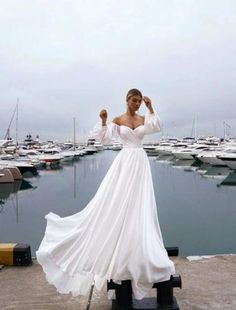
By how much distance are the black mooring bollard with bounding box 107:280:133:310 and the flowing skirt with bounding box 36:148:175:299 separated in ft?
0.26

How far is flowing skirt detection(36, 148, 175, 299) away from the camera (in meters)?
3.27

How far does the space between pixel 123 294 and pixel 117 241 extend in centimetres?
52

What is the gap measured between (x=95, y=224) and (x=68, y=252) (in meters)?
0.36

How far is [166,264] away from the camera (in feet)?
10.8

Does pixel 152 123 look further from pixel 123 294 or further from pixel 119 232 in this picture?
pixel 123 294

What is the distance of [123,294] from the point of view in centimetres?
347

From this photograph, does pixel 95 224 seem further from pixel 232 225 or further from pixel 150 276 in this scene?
pixel 232 225

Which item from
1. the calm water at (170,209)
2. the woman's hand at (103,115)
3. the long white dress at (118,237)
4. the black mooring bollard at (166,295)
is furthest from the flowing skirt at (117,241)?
the calm water at (170,209)

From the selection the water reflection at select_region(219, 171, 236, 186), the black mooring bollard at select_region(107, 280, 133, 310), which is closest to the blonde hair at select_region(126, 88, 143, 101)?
the black mooring bollard at select_region(107, 280, 133, 310)

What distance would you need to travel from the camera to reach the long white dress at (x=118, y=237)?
3.28 m

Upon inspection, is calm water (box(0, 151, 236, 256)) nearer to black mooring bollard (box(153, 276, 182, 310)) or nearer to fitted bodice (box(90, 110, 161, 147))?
black mooring bollard (box(153, 276, 182, 310))

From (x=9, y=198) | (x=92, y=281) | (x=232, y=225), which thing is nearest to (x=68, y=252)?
(x=92, y=281)

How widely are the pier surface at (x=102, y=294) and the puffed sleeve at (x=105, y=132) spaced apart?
68.3 inches

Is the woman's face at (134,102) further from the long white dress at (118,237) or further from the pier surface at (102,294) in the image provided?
the pier surface at (102,294)
